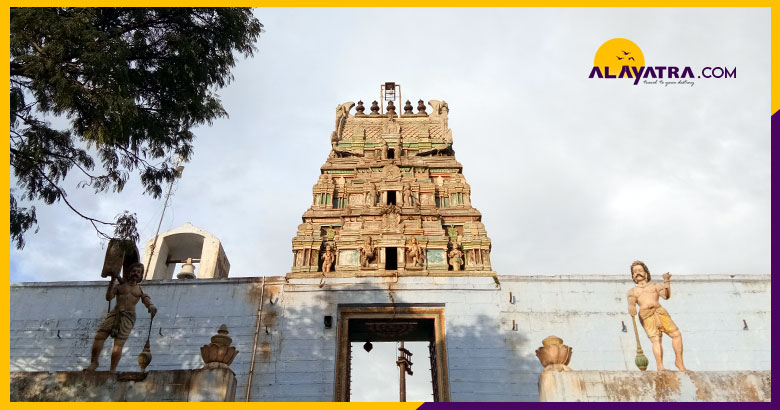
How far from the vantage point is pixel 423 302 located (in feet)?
57.1

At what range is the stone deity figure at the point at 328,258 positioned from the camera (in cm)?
1853

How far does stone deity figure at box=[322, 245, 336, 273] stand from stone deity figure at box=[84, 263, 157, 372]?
7.63m

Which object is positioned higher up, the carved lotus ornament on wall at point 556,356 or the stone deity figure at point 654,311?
the stone deity figure at point 654,311

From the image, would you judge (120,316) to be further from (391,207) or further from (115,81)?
(391,207)

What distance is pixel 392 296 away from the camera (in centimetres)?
1753

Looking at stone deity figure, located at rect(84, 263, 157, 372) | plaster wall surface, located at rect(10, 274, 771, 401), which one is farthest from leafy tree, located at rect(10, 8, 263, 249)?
plaster wall surface, located at rect(10, 274, 771, 401)

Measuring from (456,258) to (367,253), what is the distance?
9.21 ft

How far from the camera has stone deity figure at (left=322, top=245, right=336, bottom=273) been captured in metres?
18.5

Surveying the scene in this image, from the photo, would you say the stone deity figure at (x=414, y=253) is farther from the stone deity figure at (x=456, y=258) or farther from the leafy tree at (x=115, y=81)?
the leafy tree at (x=115, y=81)

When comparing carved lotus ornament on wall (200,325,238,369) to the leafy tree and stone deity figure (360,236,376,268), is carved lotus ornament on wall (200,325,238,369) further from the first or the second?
stone deity figure (360,236,376,268)

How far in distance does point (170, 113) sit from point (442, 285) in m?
9.45

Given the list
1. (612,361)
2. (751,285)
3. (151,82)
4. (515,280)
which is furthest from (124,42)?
(751,285)

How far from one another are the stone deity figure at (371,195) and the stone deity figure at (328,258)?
261 centimetres

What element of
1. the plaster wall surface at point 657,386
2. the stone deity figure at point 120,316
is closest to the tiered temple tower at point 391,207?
the stone deity figure at point 120,316
